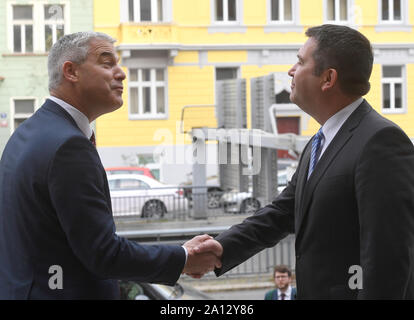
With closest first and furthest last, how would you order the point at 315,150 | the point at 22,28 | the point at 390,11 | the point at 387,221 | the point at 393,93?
the point at 387,221 → the point at 315,150 → the point at 393,93 → the point at 390,11 → the point at 22,28

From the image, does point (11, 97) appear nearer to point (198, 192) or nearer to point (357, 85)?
point (198, 192)

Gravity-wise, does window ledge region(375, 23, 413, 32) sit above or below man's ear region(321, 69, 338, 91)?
above

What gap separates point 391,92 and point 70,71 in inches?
267

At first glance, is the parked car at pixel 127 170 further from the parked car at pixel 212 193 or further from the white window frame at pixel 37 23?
the white window frame at pixel 37 23

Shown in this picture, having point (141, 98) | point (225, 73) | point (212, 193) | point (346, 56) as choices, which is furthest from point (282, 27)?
point (346, 56)

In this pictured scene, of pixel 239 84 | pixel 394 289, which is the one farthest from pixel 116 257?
pixel 239 84

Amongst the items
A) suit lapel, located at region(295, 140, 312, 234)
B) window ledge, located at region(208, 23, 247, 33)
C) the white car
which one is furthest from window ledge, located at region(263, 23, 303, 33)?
suit lapel, located at region(295, 140, 312, 234)

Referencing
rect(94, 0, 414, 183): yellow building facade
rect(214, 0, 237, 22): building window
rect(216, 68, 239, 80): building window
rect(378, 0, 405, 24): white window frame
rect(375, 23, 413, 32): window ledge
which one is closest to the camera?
rect(375, 23, 413, 32): window ledge

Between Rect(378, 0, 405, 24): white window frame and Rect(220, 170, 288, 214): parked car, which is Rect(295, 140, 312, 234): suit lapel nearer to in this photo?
Rect(378, 0, 405, 24): white window frame

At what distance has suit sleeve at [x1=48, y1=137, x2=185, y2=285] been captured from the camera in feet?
5.38

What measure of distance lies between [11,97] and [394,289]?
8.74 m

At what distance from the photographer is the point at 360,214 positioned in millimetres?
1637

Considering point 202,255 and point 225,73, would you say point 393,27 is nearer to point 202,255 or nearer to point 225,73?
point 225,73

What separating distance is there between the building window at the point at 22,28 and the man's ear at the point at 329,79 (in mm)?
8693
